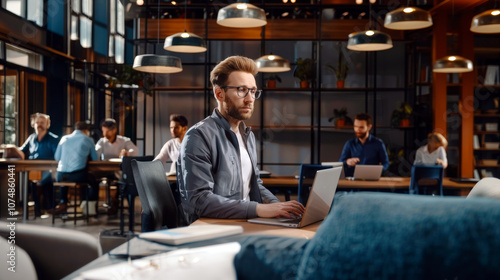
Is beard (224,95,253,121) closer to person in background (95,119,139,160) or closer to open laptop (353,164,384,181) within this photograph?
open laptop (353,164,384,181)

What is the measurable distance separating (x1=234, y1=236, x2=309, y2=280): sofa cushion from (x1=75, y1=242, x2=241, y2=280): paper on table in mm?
25

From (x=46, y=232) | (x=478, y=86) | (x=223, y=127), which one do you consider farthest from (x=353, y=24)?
(x=46, y=232)

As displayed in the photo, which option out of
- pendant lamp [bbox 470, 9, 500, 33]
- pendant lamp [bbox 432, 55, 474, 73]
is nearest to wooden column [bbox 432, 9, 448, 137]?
pendant lamp [bbox 432, 55, 474, 73]

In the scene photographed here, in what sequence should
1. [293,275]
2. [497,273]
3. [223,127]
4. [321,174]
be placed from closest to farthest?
[497,273] < [293,275] < [321,174] < [223,127]

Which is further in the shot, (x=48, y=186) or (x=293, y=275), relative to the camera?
(x=48, y=186)

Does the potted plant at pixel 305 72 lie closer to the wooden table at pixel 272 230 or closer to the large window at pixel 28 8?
the large window at pixel 28 8

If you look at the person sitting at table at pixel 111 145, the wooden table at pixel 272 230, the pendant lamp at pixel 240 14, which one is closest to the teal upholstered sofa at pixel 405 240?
the wooden table at pixel 272 230

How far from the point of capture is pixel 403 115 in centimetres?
902

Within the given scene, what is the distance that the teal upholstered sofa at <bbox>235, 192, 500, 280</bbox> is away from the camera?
949mm

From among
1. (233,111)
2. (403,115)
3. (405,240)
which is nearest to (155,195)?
(233,111)

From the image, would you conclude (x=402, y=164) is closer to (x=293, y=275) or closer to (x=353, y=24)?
(x=353, y=24)

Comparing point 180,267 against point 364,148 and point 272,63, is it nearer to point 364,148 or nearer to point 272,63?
point 364,148

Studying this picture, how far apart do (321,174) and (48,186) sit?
7.16m

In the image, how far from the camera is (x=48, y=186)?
8.16 metres
